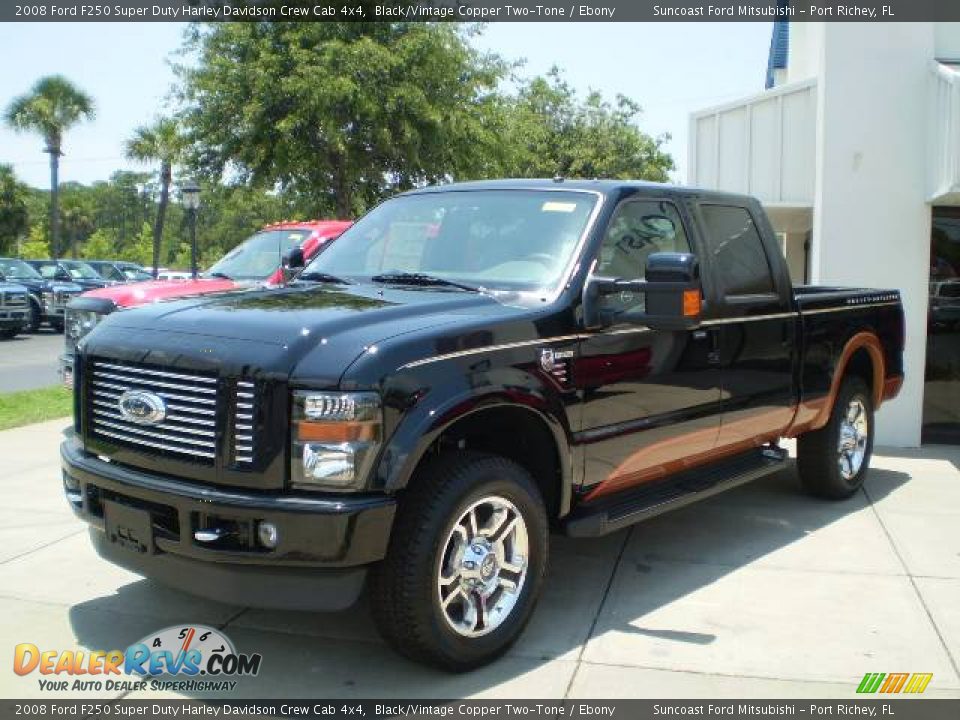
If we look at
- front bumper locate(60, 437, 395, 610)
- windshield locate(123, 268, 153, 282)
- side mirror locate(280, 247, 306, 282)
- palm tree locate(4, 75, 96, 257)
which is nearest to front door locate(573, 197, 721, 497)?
front bumper locate(60, 437, 395, 610)

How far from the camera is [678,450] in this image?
5293 millimetres

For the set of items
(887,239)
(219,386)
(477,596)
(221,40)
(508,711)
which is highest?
(221,40)

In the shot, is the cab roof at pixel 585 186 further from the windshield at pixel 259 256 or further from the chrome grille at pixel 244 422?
the windshield at pixel 259 256

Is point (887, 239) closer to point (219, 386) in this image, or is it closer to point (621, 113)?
point (219, 386)

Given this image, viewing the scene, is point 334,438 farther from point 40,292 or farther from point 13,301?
point 40,292

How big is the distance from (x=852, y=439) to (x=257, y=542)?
5008 millimetres

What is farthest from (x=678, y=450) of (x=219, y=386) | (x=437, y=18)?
(x=437, y=18)

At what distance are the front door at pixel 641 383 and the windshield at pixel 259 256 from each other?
205 inches

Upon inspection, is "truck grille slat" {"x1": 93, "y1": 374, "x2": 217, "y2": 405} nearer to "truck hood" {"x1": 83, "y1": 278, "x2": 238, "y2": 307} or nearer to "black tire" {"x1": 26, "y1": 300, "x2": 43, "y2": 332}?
"truck hood" {"x1": 83, "y1": 278, "x2": 238, "y2": 307}

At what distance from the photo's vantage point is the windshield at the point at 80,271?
88.2 ft

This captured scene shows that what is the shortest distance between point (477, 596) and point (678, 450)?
1.67 m

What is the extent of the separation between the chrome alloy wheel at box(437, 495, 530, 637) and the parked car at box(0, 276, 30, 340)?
67.2 ft

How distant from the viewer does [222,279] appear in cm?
946

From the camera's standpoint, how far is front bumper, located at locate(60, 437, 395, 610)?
11.8 ft
